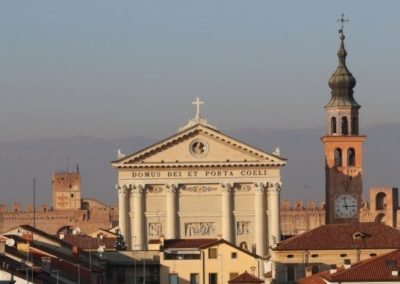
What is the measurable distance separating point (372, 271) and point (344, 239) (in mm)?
22192

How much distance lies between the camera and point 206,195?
5113 inches

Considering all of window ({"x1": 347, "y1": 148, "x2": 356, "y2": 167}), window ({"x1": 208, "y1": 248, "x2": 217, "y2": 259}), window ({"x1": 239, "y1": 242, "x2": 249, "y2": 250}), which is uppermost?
window ({"x1": 347, "y1": 148, "x2": 356, "y2": 167})

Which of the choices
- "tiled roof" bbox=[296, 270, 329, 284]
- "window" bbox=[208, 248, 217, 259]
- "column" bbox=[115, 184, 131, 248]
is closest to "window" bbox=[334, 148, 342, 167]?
"column" bbox=[115, 184, 131, 248]

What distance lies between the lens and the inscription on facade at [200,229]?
129 metres

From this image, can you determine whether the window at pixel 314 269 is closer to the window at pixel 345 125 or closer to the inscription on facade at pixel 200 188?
the inscription on facade at pixel 200 188

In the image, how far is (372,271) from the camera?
75000 mm

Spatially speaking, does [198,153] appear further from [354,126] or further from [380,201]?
[380,201]

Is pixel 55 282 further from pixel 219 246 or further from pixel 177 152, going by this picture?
pixel 177 152

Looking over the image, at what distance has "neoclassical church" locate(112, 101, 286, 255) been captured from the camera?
128875mm

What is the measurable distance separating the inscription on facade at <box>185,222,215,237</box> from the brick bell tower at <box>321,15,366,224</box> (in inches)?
359

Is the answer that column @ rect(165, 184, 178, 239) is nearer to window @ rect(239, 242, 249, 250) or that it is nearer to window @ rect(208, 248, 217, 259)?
window @ rect(239, 242, 249, 250)

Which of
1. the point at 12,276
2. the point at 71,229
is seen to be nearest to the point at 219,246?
the point at 12,276

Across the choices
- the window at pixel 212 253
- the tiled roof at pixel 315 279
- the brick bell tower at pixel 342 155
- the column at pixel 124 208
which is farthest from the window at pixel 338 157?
the tiled roof at pixel 315 279

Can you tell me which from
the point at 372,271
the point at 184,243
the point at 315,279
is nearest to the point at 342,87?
the point at 184,243
